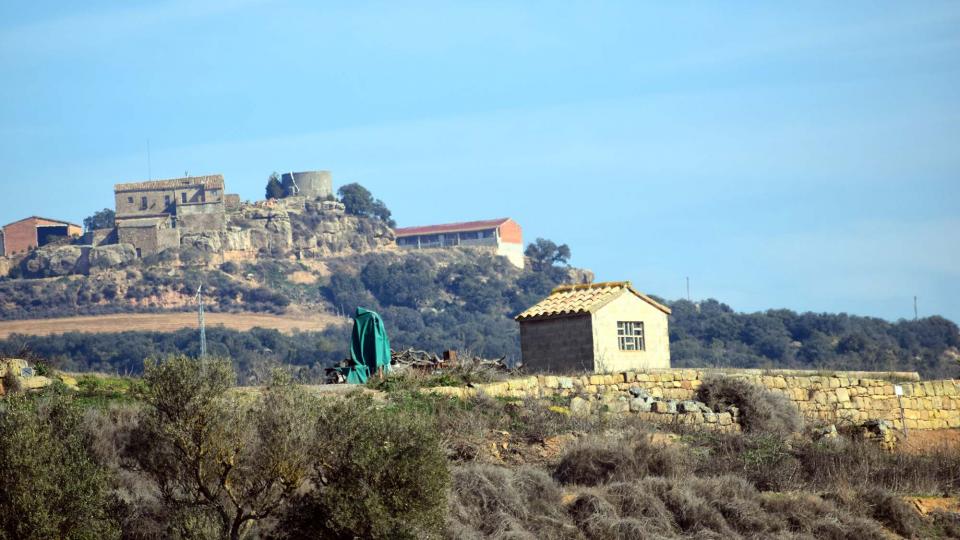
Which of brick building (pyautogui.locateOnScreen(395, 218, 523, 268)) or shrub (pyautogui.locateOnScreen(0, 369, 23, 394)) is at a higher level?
brick building (pyautogui.locateOnScreen(395, 218, 523, 268))

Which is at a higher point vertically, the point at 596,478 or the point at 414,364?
the point at 414,364

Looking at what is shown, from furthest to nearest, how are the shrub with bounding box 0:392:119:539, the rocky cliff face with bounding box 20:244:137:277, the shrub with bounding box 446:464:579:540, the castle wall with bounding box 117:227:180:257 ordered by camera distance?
the castle wall with bounding box 117:227:180:257 < the rocky cliff face with bounding box 20:244:137:277 < the shrub with bounding box 446:464:579:540 < the shrub with bounding box 0:392:119:539

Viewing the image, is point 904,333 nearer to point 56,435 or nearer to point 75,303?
point 75,303

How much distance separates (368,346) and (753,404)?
304 inches

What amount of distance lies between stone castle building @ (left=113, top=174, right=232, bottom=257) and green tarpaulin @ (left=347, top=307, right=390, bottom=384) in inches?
3726

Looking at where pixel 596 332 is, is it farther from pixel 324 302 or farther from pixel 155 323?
pixel 324 302

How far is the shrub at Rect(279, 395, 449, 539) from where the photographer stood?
16875mm

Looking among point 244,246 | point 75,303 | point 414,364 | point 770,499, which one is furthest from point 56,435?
point 244,246

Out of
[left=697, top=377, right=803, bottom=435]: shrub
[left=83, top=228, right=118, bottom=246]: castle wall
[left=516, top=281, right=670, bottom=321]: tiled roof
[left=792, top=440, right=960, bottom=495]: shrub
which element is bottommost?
[left=792, top=440, right=960, bottom=495]: shrub

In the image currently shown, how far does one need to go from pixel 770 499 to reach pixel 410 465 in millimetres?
6326

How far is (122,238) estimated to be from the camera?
123438 millimetres

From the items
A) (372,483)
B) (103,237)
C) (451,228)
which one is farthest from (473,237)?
(372,483)

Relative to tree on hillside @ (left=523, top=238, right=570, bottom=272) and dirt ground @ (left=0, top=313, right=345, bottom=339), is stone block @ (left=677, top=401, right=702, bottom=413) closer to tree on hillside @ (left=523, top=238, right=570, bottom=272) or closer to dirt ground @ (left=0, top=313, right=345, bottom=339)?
dirt ground @ (left=0, top=313, right=345, bottom=339)

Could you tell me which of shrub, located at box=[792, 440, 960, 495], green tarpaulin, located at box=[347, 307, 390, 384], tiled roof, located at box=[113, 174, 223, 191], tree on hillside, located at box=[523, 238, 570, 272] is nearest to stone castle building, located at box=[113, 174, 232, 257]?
tiled roof, located at box=[113, 174, 223, 191]
